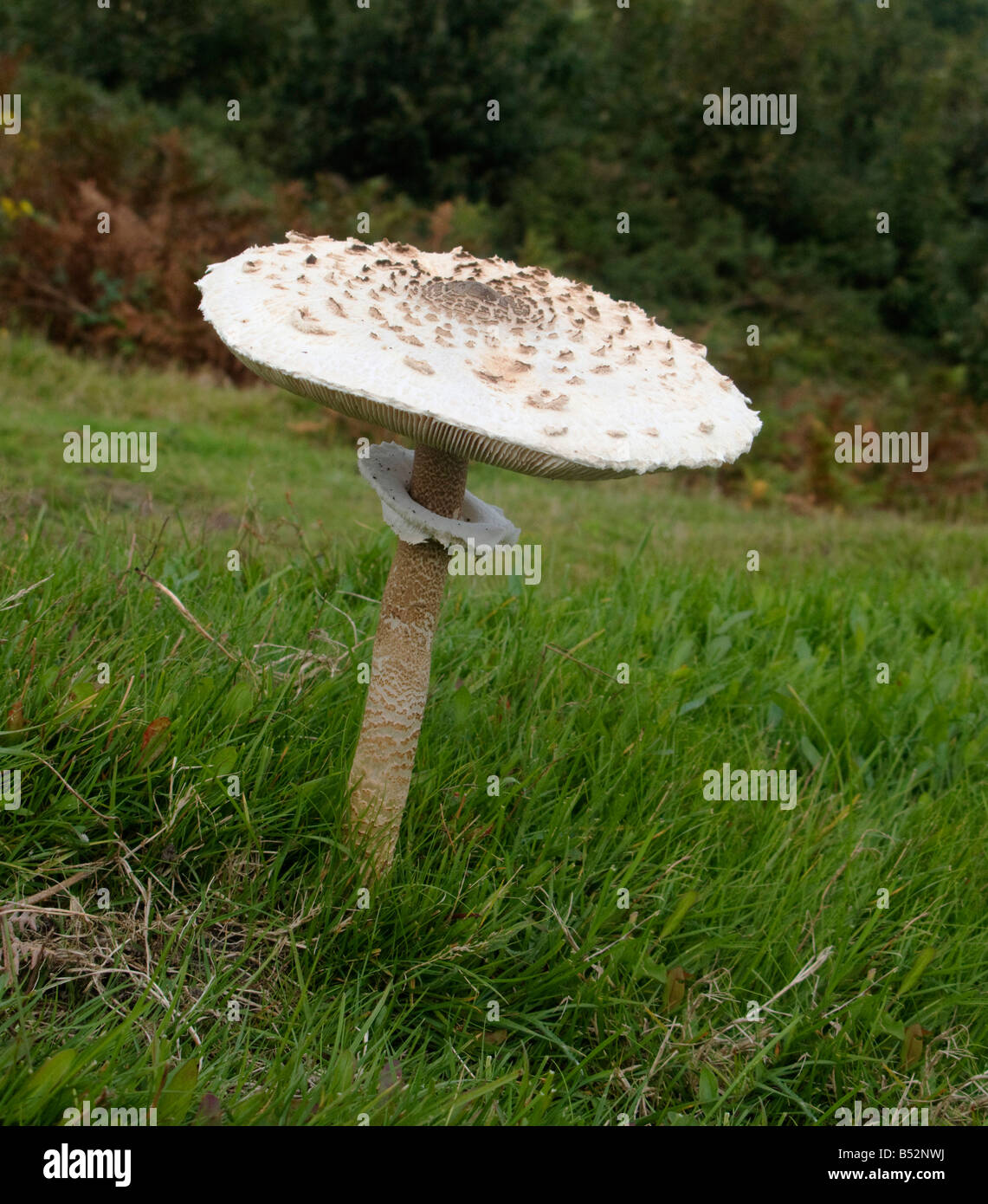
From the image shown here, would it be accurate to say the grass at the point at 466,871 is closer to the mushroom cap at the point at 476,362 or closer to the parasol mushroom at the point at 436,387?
the parasol mushroom at the point at 436,387

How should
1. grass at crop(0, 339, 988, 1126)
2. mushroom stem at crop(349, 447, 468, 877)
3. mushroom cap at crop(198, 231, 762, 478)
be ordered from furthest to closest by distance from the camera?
mushroom stem at crop(349, 447, 468, 877), grass at crop(0, 339, 988, 1126), mushroom cap at crop(198, 231, 762, 478)

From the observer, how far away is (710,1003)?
2.73m

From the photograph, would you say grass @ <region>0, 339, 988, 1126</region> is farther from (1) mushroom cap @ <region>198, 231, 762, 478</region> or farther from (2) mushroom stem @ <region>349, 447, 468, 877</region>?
(1) mushroom cap @ <region>198, 231, 762, 478</region>

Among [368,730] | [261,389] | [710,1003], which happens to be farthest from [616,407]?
[261,389]

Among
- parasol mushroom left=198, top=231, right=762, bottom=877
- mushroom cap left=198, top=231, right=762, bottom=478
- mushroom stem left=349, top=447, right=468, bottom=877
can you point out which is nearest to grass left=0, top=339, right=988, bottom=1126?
mushroom stem left=349, top=447, right=468, bottom=877

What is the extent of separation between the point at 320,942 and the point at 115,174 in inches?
446

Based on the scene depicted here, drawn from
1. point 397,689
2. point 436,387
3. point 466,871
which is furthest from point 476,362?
point 466,871

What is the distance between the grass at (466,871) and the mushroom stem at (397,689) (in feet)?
0.33

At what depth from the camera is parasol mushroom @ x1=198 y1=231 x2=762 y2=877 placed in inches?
81.1

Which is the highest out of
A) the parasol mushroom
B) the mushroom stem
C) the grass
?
the parasol mushroom

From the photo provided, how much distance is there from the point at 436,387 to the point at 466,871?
1.35m

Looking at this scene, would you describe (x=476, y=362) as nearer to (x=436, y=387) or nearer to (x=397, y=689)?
(x=436, y=387)

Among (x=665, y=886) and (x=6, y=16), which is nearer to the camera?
(x=665, y=886)
